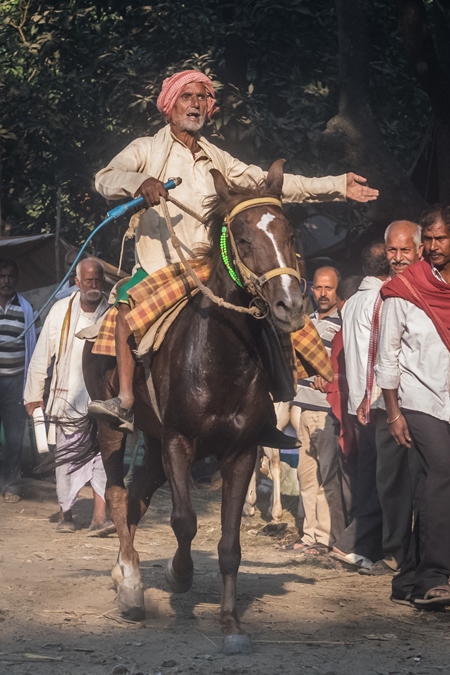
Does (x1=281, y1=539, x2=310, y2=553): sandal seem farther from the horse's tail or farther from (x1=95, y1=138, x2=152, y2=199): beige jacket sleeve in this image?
(x1=95, y1=138, x2=152, y2=199): beige jacket sleeve

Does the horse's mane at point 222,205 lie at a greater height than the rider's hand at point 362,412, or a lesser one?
greater

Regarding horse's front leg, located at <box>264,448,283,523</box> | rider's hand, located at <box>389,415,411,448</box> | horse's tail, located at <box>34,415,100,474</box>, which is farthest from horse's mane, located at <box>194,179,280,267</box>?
horse's front leg, located at <box>264,448,283,523</box>

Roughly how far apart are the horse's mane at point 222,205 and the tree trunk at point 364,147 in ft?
16.3

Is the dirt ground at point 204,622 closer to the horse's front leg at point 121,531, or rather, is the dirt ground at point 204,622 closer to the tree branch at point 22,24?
the horse's front leg at point 121,531

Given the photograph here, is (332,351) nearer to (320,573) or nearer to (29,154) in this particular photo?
(320,573)

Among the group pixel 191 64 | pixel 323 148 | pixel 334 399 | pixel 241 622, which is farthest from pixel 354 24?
pixel 241 622

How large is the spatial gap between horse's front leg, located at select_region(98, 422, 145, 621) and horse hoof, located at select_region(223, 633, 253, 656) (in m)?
0.95

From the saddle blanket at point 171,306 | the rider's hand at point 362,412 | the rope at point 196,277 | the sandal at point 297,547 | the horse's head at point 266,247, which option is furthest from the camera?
the sandal at point 297,547

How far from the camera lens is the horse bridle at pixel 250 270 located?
555cm

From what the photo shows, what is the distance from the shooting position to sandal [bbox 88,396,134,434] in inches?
259

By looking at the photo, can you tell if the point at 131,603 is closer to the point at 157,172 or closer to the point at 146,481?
the point at 146,481

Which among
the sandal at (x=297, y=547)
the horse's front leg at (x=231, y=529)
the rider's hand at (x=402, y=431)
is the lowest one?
the sandal at (x=297, y=547)

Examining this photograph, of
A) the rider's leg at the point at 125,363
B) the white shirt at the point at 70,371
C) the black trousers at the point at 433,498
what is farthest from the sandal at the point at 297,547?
the rider's leg at the point at 125,363

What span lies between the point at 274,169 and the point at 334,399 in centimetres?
359
